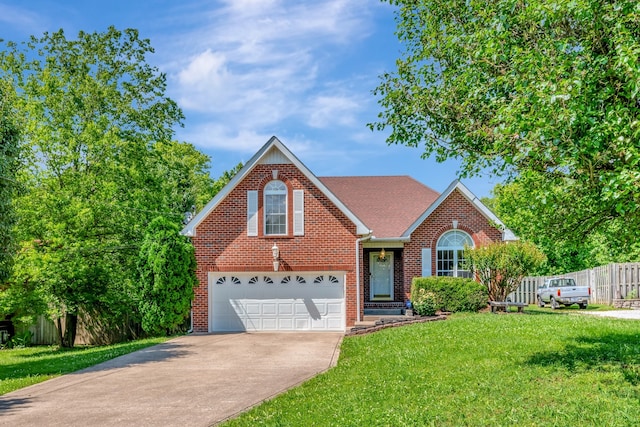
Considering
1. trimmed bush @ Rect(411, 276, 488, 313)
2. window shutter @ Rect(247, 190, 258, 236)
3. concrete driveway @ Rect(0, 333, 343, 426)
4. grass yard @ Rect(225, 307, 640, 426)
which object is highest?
window shutter @ Rect(247, 190, 258, 236)

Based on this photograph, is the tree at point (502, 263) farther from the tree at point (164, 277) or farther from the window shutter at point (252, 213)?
the tree at point (164, 277)

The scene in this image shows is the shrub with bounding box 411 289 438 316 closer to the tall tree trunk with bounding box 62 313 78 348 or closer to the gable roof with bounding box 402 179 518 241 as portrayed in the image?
the gable roof with bounding box 402 179 518 241

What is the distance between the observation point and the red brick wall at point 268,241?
62.2ft

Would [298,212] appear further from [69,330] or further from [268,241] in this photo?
[69,330]

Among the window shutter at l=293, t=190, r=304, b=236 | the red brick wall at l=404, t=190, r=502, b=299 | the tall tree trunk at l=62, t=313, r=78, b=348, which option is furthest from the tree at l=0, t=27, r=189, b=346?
the red brick wall at l=404, t=190, r=502, b=299

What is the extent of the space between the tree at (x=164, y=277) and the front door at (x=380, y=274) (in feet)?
24.0

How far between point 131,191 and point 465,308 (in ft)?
47.1

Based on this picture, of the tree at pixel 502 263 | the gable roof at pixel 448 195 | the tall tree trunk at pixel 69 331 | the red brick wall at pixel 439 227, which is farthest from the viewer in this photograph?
the tall tree trunk at pixel 69 331

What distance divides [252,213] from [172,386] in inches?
376

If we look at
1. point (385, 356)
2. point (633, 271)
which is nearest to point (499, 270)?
point (385, 356)

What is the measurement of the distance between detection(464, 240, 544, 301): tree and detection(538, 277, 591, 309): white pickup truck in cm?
678

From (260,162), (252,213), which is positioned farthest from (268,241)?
(260,162)

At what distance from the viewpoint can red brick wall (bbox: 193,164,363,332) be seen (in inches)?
747

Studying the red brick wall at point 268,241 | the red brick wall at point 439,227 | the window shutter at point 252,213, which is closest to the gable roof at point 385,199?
the red brick wall at point 439,227
